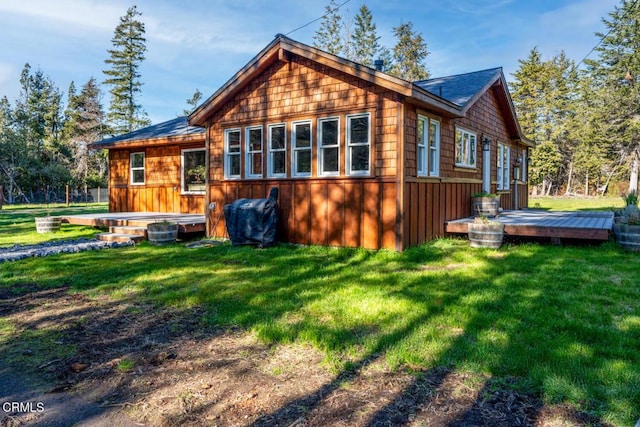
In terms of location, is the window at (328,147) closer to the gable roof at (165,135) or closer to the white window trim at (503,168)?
the gable roof at (165,135)

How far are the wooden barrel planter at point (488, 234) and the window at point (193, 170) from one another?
27.0 feet

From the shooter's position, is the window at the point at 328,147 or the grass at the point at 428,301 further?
the window at the point at 328,147

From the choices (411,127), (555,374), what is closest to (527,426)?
(555,374)

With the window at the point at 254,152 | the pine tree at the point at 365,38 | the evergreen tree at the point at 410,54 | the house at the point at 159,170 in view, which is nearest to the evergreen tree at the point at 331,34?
the pine tree at the point at 365,38

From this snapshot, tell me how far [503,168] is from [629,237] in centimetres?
705

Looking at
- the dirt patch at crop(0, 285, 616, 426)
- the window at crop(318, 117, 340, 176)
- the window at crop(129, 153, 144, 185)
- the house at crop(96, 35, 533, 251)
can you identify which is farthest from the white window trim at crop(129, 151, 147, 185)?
the dirt patch at crop(0, 285, 616, 426)

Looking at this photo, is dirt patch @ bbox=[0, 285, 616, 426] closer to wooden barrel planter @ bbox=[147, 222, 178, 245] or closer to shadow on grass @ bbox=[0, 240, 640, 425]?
shadow on grass @ bbox=[0, 240, 640, 425]

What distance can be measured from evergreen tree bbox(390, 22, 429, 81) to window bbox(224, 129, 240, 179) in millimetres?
31315

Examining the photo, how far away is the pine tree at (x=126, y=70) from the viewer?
3509 centimetres

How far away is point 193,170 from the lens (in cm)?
1284

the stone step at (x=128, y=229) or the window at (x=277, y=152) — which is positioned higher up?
the window at (x=277, y=152)

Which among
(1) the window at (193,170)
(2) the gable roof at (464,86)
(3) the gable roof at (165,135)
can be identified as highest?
(2) the gable roof at (464,86)

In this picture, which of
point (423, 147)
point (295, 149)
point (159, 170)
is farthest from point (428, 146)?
point (159, 170)

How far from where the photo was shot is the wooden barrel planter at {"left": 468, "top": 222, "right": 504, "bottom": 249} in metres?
7.79
